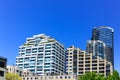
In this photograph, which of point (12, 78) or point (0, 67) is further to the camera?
point (12, 78)

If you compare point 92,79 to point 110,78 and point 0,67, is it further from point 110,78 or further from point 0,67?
point 0,67

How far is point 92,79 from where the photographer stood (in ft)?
444

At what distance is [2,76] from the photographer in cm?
13625

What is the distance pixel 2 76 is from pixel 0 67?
392 centimetres

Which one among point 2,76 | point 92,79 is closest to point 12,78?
point 2,76

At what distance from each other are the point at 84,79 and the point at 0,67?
98.1 feet

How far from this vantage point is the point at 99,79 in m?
134

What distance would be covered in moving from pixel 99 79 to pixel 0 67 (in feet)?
115

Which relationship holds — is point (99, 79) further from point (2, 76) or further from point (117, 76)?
point (2, 76)

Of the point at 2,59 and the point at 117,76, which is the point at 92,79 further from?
the point at 2,59

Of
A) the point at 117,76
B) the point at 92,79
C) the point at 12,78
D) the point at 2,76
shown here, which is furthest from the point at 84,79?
the point at 12,78

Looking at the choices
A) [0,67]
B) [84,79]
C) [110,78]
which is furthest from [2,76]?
[110,78]

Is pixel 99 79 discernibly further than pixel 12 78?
No

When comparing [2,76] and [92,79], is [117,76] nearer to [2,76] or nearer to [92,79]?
[92,79]
